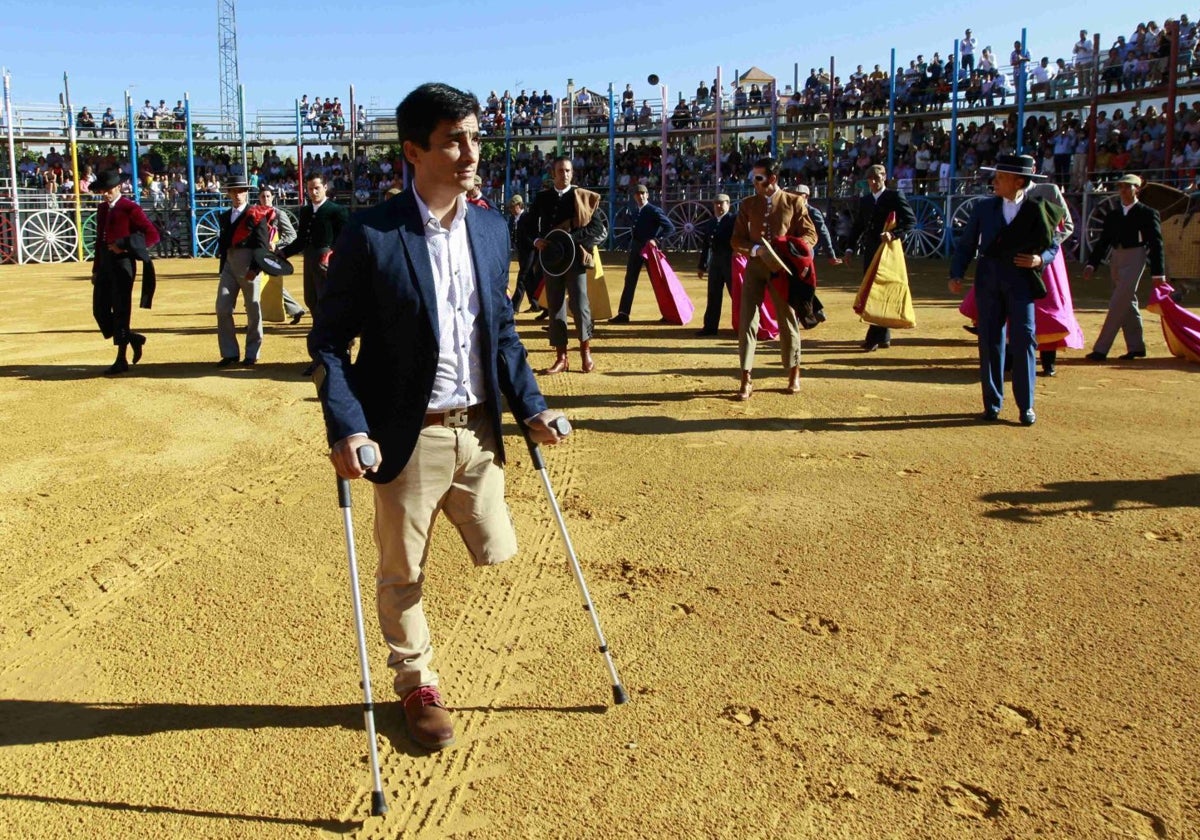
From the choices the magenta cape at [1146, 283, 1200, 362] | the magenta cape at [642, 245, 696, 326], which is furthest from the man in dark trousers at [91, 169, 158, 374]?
the magenta cape at [1146, 283, 1200, 362]

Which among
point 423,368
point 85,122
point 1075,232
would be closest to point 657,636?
point 423,368

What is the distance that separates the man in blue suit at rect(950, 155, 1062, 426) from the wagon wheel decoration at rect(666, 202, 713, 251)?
2432 centimetres

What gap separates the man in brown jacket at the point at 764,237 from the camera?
8.55 metres

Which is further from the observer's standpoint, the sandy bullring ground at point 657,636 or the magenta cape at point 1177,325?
the magenta cape at point 1177,325

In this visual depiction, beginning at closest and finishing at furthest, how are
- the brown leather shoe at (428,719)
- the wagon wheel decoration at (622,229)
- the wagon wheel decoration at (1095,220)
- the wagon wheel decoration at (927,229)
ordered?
the brown leather shoe at (428,719)
the wagon wheel decoration at (1095,220)
the wagon wheel decoration at (927,229)
the wagon wheel decoration at (622,229)

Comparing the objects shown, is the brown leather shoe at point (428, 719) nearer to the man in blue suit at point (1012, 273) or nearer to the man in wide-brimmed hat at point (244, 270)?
the man in blue suit at point (1012, 273)

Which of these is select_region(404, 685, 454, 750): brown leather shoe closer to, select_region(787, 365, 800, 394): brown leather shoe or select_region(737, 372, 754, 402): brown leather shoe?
select_region(737, 372, 754, 402): brown leather shoe

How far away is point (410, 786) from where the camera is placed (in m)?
3.30

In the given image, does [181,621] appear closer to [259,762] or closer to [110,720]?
[110,720]

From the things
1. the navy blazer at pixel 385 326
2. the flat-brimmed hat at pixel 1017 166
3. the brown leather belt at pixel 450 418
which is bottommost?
the brown leather belt at pixel 450 418

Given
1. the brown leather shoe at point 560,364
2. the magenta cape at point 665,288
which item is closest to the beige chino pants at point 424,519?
the brown leather shoe at point 560,364

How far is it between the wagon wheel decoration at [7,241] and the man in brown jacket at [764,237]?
87.0ft

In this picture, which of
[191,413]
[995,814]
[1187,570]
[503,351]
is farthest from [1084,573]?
[191,413]

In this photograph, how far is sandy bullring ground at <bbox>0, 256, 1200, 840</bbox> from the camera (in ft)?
10.5
